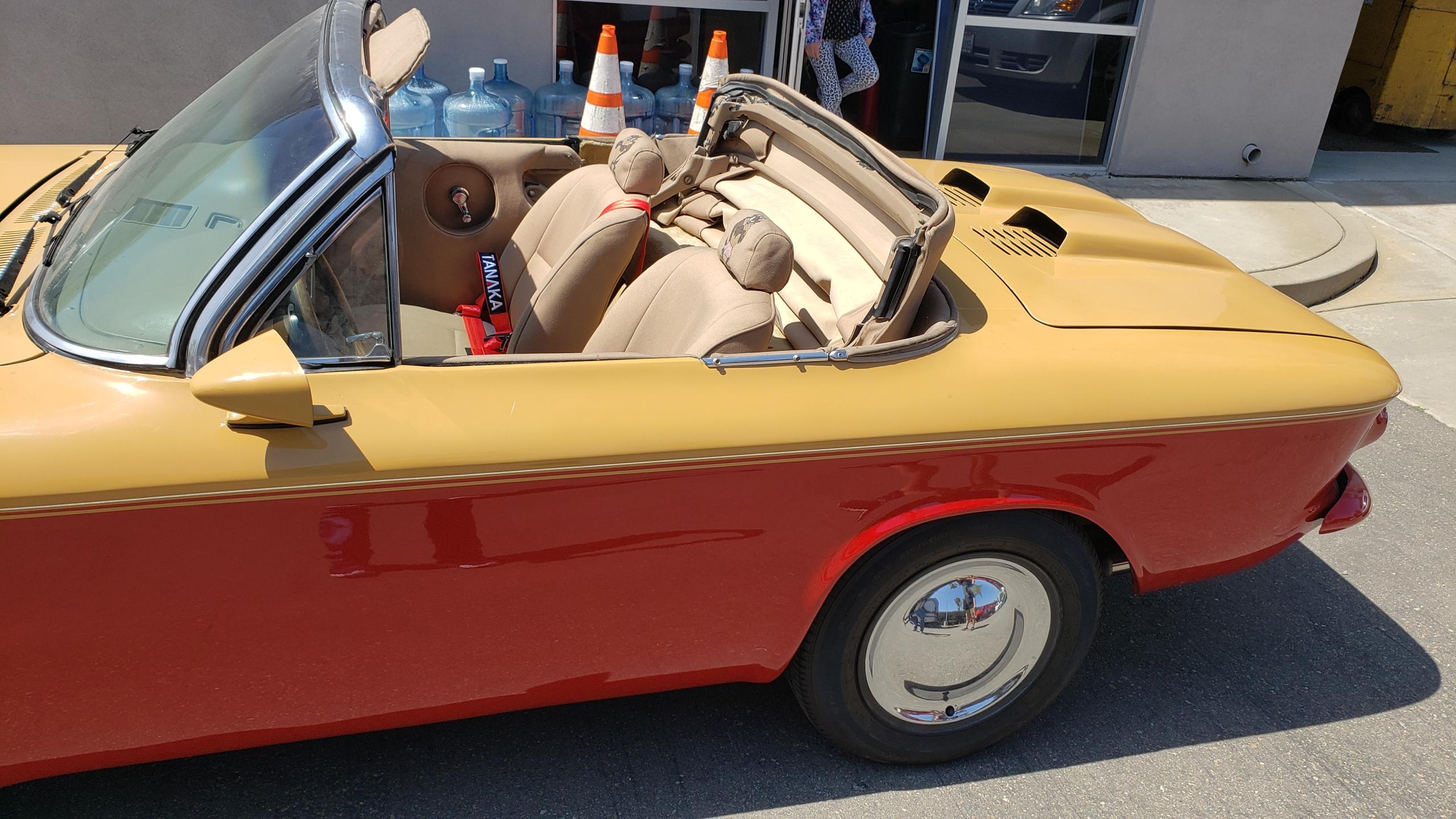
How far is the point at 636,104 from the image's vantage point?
641cm

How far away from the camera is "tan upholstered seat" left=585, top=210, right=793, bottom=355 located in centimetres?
235

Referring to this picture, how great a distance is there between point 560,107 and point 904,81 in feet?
9.51

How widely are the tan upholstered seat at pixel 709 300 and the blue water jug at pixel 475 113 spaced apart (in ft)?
10.9

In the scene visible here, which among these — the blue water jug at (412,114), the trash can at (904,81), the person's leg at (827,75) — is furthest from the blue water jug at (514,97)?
the trash can at (904,81)

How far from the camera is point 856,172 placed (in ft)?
9.23

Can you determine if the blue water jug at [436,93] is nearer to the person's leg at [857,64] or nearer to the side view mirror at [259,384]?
the person's leg at [857,64]

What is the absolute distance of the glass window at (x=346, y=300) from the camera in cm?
205

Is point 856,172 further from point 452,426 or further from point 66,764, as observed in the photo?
point 66,764

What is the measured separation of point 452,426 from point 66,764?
3.26ft

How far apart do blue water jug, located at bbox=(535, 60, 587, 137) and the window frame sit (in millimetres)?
4257

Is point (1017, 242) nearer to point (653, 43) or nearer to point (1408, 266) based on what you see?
point (653, 43)

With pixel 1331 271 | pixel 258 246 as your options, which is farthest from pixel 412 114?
pixel 1331 271

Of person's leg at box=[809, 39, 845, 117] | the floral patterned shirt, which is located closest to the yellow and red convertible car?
the floral patterned shirt

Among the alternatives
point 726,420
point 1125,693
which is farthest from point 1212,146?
point 726,420
